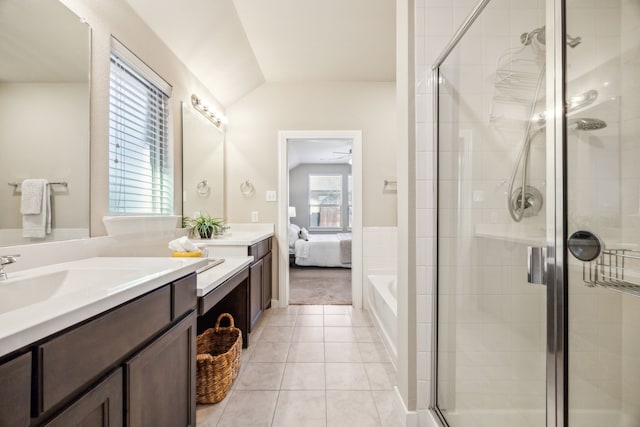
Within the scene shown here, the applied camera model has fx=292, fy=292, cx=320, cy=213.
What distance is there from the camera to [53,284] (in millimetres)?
1006

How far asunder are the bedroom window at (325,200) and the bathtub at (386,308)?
190 inches

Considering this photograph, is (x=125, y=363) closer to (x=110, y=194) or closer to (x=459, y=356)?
(x=110, y=194)

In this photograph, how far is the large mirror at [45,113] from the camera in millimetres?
1034

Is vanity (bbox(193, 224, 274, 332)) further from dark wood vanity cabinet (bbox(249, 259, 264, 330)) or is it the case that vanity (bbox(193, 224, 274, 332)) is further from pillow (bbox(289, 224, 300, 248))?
pillow (bbox(289, 224, 300, 248))

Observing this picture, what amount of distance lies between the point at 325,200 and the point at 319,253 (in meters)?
2.86

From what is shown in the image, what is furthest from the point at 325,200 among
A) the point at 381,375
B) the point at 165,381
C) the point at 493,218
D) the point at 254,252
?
the point at 165,381

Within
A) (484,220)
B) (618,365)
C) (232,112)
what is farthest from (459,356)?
(232,112)

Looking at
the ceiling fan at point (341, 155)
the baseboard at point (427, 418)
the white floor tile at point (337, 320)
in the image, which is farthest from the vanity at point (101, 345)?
the ceiling fan at point (341, 155)

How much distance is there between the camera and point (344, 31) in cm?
249

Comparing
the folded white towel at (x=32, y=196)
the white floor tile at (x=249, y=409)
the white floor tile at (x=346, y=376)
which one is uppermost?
the folded white towel at (x=32, y=196)

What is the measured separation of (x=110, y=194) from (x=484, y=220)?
73.8 inches

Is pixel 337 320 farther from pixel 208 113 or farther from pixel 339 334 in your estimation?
pixel 208 113

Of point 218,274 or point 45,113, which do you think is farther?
point 218,274

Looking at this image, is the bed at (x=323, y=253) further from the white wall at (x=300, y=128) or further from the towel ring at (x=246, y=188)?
the towel ring at (x=246, y=188)
